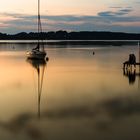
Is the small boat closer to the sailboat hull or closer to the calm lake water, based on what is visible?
the sailboat hull

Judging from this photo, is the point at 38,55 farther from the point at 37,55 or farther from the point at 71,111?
the point at 71,111

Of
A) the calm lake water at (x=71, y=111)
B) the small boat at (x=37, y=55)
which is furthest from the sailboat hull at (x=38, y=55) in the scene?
the calm lake water at (x=71, y=111)

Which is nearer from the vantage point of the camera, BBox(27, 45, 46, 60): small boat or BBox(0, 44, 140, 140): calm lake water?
BBox(0, 44, 140, 140): calm lake water

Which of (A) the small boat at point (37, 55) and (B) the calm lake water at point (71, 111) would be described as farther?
(A) the small boat at point (37, 55)

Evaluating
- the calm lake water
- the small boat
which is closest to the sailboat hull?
the small boat

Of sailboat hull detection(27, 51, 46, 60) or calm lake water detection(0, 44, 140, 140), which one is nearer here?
calm lake water detection(0, 44, 140, 140)

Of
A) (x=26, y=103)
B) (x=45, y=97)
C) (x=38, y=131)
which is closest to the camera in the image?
(x=38, y=131)

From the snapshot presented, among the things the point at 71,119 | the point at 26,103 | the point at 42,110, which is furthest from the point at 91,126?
the point at 26,103

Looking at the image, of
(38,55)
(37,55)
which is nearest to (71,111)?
(38,55)

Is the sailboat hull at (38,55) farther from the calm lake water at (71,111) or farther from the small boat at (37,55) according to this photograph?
the calm lake water at (71,111)

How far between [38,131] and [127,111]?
5479mm

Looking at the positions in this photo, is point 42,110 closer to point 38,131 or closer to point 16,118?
point 16,118

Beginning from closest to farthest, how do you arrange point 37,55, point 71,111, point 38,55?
1. point 71,111
2. point 38,55
3. point 37,55

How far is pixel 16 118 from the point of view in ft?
58.6
